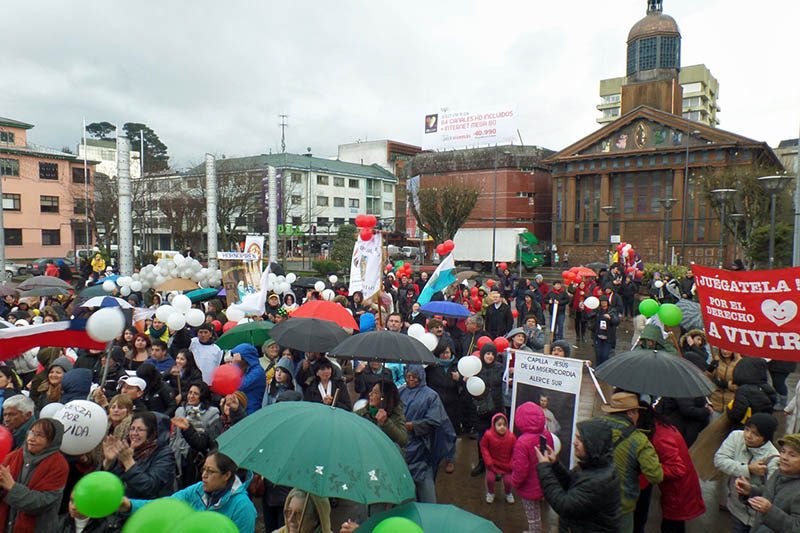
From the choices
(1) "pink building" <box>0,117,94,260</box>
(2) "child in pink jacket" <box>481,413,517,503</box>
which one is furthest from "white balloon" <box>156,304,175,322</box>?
(1) "pink building" <box>0,117,94,260</box>

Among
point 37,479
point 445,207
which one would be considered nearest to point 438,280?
point 37,479

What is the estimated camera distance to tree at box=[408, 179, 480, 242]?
139 feet

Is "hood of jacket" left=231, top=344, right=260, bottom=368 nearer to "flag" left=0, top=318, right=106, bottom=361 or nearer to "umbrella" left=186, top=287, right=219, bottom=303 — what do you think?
"flag" left=0, top=318, right=106, bottom=361

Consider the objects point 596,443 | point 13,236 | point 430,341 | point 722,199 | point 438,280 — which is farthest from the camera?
point 13,236

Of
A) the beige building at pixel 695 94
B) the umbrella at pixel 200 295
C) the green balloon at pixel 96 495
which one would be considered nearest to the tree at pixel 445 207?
the umbrella at pixel 200 295

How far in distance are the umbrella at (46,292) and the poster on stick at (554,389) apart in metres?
10.2

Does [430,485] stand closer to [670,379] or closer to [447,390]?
[447,390]

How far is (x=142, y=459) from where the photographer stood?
4.02 m

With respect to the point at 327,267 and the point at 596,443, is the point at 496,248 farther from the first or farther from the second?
the point at 596,443

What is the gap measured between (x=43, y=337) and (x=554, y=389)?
182 inches

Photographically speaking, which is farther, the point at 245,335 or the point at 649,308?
the point at 649,308

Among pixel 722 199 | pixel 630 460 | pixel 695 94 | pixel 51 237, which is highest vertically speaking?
pixel 695 94

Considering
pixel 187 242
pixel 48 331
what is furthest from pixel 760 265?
pixel 187 242

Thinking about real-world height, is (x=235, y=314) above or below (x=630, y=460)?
above
